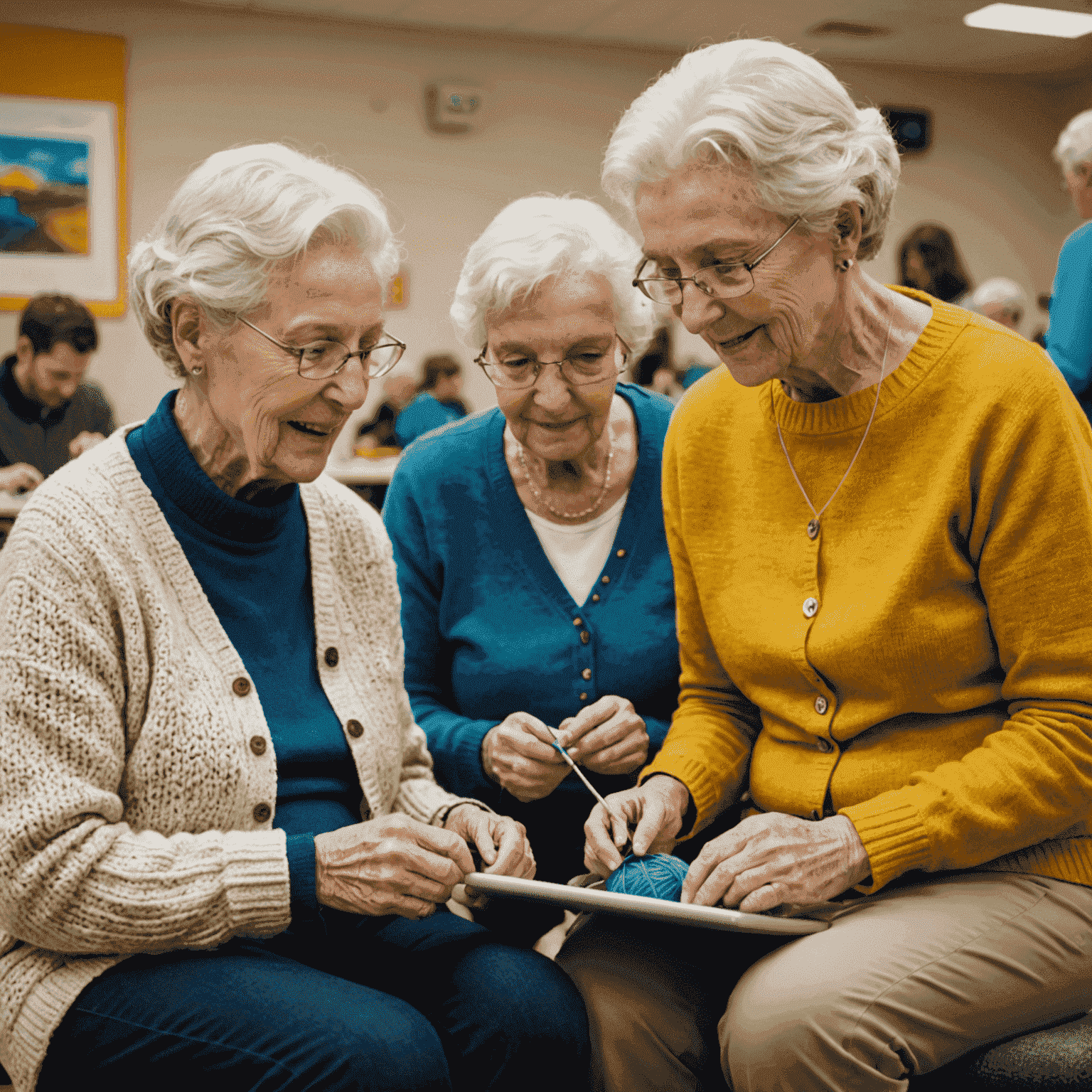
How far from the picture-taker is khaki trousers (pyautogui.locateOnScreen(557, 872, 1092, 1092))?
1188mm

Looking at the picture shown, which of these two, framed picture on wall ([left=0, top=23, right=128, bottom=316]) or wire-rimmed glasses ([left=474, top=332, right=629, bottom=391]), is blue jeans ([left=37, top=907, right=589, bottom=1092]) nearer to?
wire-rimmed glasses ([left=474, top=332, right=629, bottom=391])

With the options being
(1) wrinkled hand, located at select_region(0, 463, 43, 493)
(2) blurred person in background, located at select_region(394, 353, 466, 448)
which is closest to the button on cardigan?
(1) wrinkled hand, located at select_region(0, 463, 43, 493)

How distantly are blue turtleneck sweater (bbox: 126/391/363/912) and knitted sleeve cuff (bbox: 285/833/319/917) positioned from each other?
93 millimetres

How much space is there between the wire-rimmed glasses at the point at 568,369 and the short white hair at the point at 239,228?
0.41m

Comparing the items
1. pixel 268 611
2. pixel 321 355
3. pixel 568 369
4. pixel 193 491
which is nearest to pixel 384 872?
pixel 268 611

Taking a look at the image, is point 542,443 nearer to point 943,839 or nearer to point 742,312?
point 742,312

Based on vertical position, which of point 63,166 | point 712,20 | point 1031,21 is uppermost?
point 1031,21

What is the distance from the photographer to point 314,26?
740 centimetres

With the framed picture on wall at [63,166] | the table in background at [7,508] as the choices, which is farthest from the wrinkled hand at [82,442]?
the framed picture on wall at [63,166]

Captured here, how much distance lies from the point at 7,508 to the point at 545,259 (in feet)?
9.42

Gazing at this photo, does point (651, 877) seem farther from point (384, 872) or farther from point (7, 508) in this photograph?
point (7, 508)

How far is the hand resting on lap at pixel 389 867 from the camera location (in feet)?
4.12

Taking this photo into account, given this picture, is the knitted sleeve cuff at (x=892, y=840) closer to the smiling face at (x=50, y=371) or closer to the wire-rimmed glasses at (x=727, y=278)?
the wire-rimmed glasses at (x=727, y=278)

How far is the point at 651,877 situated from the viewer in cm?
132
